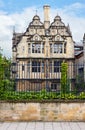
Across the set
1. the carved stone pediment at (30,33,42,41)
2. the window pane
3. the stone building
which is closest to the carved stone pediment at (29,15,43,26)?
the stone building

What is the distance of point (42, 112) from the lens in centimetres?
1415

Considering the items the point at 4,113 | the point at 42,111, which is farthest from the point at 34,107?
the point at 4,113

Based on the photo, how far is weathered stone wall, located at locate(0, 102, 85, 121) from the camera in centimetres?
1410

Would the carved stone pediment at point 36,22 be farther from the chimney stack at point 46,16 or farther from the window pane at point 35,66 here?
the window pane at point 35,66

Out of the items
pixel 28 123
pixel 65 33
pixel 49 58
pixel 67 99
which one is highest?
pixel 65 33

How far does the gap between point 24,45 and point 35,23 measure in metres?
3.20

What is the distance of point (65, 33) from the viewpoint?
42.2 meters

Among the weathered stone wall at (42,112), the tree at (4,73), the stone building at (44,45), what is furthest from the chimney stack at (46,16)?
the weathered stone wall at (42,112)

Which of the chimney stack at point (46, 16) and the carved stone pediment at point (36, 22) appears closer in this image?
the carved stone pediment at point (36, 22)

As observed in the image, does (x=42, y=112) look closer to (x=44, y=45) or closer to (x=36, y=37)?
(x=36, y=37)

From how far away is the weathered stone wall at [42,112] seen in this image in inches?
555

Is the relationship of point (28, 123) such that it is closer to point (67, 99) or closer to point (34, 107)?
point (34, 107)

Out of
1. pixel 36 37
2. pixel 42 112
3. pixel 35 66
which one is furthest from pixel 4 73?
pixel 36 37

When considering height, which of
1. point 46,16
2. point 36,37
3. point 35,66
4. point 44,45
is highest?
point 46,16
